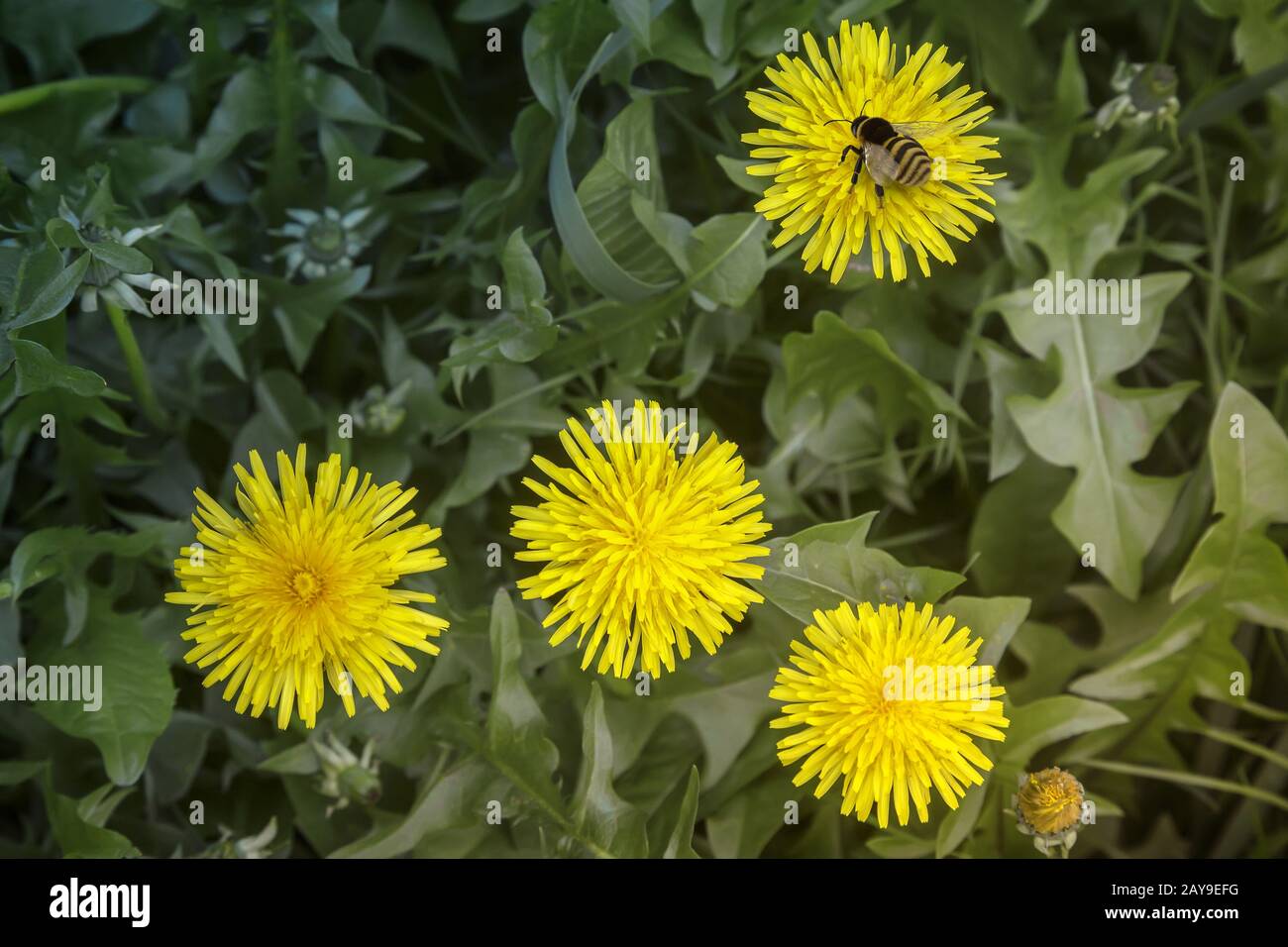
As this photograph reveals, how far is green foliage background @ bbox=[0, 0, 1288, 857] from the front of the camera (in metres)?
0.69

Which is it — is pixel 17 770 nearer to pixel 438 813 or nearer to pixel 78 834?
pixel 78 834

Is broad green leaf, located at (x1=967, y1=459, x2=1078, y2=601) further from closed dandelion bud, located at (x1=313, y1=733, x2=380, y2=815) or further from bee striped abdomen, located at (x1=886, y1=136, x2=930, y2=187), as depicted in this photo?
closed dandelion bud, located at (x1=313, y1=733, x2=380, y2=815)

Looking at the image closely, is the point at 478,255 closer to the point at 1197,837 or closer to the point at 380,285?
the point at 380,285

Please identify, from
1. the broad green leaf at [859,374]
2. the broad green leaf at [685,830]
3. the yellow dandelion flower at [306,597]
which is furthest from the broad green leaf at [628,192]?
the broad green leaf at [685,830]

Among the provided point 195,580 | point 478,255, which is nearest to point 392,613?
point 195,580

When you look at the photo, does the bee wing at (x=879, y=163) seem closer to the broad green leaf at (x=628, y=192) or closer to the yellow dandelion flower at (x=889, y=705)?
the broad green leaf at (x=628, y=192)

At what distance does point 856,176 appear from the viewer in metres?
0.62

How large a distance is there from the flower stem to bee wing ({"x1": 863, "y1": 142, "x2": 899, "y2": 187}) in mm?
464

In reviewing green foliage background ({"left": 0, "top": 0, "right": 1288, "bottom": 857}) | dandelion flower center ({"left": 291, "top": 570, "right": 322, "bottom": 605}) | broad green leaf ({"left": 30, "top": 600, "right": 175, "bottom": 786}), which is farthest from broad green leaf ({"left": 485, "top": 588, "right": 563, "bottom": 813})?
broad green leaf ({"left": 30, "top": 600, "right": 175, "bottom": 786})

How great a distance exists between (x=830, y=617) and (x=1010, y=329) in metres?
0.27

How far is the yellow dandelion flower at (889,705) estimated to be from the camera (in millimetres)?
641

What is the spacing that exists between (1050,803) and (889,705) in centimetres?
14

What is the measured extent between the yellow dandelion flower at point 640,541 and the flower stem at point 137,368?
28 centimetres

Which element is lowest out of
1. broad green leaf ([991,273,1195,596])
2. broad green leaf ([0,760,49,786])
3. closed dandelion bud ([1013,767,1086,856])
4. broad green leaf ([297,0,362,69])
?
closed dandelion bud ([1013,767,1086,856])
